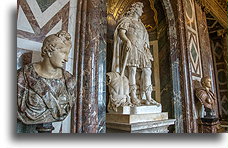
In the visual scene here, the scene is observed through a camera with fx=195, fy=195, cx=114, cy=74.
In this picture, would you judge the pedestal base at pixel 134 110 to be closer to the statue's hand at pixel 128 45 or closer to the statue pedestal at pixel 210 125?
the statue's hand at pixel 128 45

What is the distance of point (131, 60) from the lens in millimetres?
2422

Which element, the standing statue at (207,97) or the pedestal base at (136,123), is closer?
the pedestal base at (136,123)

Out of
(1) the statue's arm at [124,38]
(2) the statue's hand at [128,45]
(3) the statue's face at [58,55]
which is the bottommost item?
(3) the statue's face at [58,55]

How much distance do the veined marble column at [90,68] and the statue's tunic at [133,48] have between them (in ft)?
1.62

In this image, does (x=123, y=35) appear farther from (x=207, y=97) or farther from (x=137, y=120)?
(x=207, y=97)

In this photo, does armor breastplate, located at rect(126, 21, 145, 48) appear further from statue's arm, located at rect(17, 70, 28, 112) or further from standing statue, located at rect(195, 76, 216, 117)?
statue's arm, located at rect(17, 70, 28, 112)

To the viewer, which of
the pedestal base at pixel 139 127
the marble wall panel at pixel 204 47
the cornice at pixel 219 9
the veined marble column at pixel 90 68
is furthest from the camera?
the cornice at pixel 219 9

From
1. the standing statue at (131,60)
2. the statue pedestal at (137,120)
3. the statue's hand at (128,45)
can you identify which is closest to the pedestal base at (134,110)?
the statue pedestal at (137,120)

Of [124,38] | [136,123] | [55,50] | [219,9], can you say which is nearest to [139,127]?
[136,123]

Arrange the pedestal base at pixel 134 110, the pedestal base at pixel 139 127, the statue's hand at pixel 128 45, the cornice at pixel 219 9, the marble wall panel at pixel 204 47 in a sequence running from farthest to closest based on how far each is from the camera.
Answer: the cornice at pixel 219 9, the marble wall panel at pixel 204 47, the statue's hand at pixel 128 45, the pedestal base at pixel 134 110, the pedestal base at pixel 139 127

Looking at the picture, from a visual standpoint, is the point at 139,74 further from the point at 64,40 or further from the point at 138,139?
the point at 64,40

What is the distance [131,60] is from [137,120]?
2.49ft

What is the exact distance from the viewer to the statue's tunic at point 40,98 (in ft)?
3.89

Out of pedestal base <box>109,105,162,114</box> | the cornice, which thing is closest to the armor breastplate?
pedestal base <box>109,105,162,114</box>
